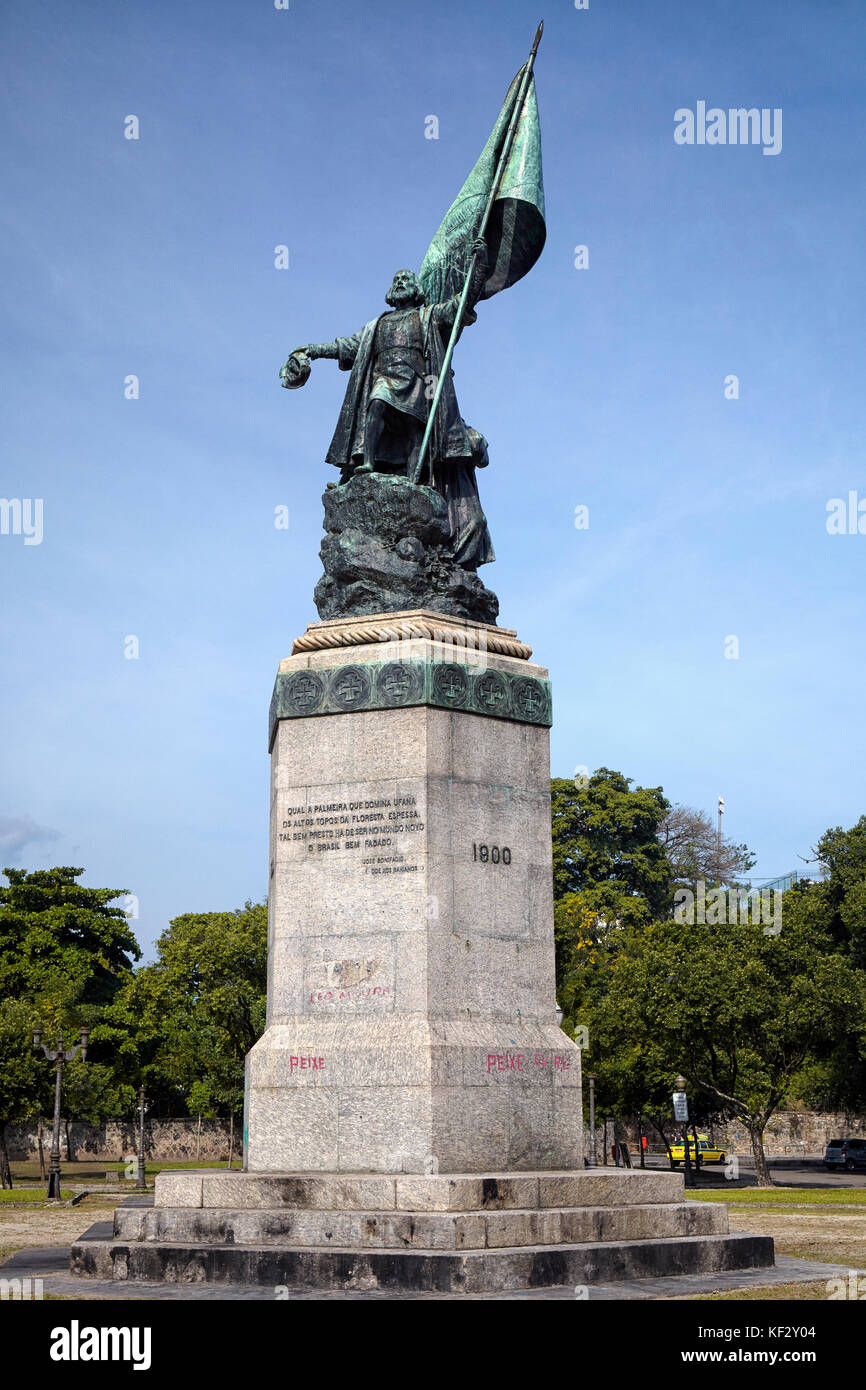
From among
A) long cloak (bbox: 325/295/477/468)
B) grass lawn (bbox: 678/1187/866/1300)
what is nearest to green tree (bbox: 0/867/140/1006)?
grass lawn (bbox: 678/1187/866/1300)

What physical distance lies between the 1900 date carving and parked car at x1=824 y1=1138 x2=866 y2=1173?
43262 mm

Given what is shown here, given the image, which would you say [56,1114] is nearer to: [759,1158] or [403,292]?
[759,1158]

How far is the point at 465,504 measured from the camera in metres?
15.7

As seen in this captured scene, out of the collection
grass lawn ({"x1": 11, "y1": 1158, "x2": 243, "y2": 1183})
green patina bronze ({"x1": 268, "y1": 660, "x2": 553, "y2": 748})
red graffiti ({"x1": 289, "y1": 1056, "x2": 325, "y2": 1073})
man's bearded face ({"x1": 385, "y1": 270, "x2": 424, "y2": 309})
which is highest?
man's bearded face ({"x1": 385, "y1": 270, "x2": 424, "y2": 309})

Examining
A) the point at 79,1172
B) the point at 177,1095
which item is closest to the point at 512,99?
the point at 79,1172

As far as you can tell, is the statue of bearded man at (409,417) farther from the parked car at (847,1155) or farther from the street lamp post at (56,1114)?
the parked car at (847,1155)

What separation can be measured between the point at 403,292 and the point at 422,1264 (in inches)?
413

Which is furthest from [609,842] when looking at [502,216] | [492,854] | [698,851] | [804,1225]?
[492,854]

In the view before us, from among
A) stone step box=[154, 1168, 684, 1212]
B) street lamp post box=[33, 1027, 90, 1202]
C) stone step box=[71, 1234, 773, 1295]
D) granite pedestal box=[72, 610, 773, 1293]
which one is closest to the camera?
stone step box=[71, 1234, 773, 1295]

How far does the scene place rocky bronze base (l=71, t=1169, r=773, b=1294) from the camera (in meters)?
10.2

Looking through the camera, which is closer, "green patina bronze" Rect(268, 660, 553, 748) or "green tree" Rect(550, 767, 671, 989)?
"green patina bronze" Rect(268, 660, 553, 748)

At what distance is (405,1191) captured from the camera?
1129cm

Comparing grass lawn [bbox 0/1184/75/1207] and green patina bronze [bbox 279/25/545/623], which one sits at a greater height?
green patina bronze [bbox 279/25/545/623]

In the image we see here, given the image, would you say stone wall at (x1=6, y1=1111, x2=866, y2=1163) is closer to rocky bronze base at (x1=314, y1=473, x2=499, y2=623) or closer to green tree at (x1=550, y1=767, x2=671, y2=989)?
green tree at (x1=550, y1=767, x2=671, y2=989)
